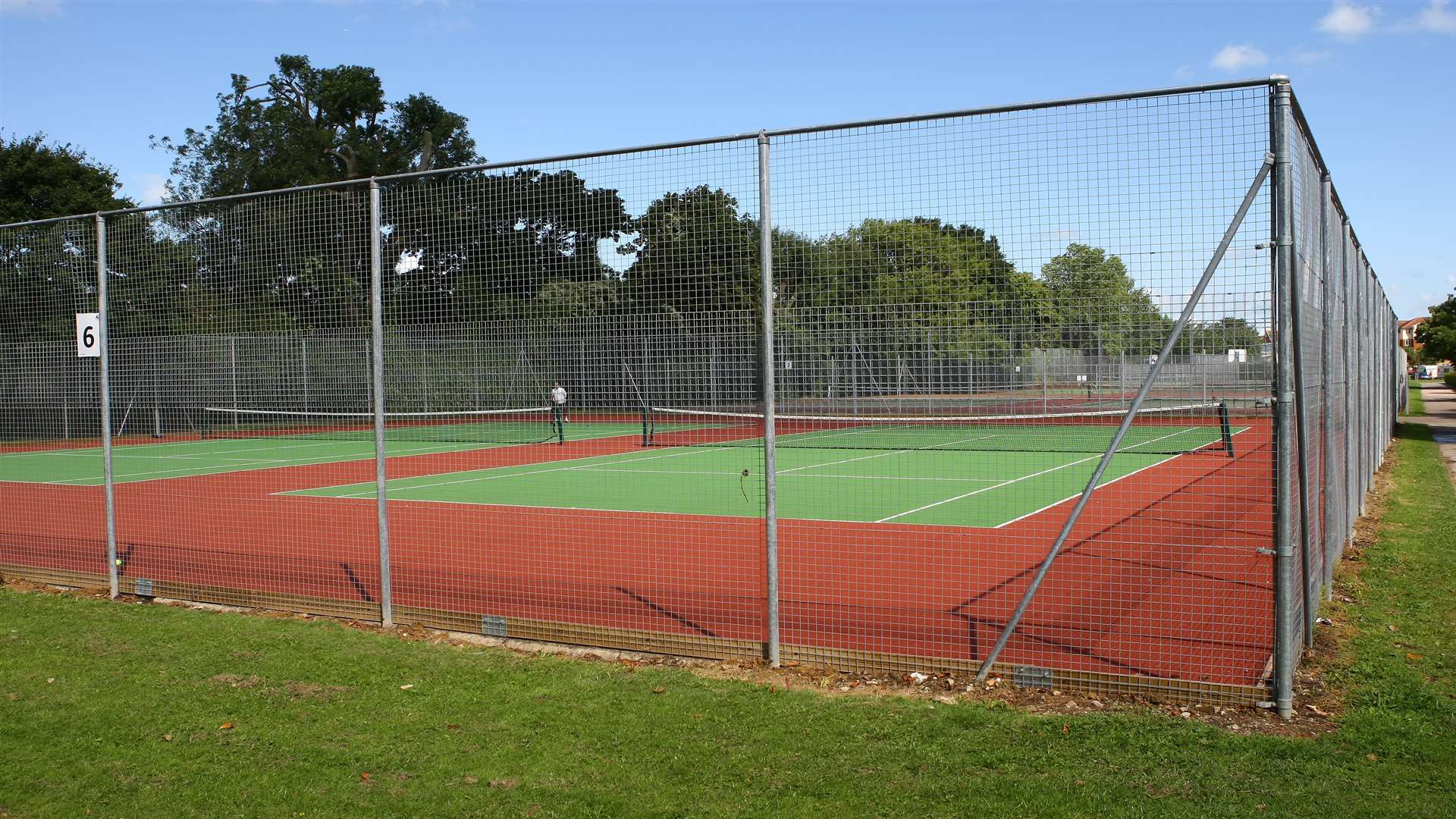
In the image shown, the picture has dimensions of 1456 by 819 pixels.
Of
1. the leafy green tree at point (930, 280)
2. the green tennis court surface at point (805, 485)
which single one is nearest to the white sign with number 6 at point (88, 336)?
the green tennis court surface at point (805, 485)

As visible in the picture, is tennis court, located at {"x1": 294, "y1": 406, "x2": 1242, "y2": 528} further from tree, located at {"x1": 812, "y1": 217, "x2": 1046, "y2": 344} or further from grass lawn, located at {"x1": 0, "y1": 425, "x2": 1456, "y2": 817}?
grass lawn, located at {"x1": 0, "y1": 425, "x2": 1456, "y2": 817}

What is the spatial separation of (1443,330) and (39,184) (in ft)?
264

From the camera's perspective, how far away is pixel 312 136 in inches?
2020

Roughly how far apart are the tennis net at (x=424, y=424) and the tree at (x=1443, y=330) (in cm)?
7816

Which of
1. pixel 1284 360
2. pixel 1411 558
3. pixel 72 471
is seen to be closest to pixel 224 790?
pixel 1284 360

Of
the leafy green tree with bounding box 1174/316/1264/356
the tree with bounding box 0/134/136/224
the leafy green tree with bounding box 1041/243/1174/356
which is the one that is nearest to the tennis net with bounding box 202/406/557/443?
the leafy green tree with bounding box 1041/243/1174/356

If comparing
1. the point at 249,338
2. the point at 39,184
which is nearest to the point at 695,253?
the point at 249,338

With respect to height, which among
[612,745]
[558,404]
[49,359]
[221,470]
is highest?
[49,359]

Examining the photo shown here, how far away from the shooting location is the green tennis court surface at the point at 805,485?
1400cm

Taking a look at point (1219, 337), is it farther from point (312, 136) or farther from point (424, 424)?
point (312, 136)

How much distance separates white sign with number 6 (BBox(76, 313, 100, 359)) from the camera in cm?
890

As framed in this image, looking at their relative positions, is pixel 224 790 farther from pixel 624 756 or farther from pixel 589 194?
pixel 589 194

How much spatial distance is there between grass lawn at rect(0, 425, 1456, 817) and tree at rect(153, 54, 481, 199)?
4884cm

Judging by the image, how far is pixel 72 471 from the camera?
20.0 m
